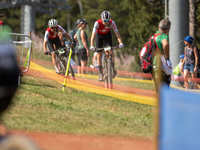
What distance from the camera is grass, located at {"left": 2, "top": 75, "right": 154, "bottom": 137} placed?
16.5 feet

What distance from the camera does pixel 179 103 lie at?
305cm

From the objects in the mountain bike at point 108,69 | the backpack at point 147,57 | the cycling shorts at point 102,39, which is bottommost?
the mountain bike at point 108,69

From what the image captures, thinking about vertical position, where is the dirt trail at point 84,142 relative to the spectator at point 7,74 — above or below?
below

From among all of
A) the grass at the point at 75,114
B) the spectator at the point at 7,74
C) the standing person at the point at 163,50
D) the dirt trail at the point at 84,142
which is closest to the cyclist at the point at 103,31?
the grass at the point at 75,114

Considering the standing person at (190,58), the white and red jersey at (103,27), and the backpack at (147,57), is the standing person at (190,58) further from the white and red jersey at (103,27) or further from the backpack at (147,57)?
the backpack at (147,57)

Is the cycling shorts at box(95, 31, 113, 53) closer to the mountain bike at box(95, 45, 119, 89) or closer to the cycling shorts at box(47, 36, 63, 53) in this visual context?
the mountain bike at box(95, 45, 119, 89)

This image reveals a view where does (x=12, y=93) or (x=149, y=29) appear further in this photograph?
(x=149, y=29)

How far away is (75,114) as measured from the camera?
590 centimetres

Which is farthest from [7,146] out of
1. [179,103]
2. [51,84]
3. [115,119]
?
[51,84]

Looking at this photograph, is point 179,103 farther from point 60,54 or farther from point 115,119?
point 60,54

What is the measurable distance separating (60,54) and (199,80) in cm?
408

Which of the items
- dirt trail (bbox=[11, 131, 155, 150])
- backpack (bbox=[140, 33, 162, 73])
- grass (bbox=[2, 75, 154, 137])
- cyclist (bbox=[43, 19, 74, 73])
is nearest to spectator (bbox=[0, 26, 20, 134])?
dirt trail (bbox=[11, 131, 155, 150])

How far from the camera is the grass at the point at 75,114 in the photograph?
16.5ft

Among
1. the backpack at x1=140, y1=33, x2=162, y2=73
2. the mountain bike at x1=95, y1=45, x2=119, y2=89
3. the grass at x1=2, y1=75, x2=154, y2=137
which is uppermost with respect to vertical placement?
the backpack at x1=140, y1=33, x2=162, y2=73
